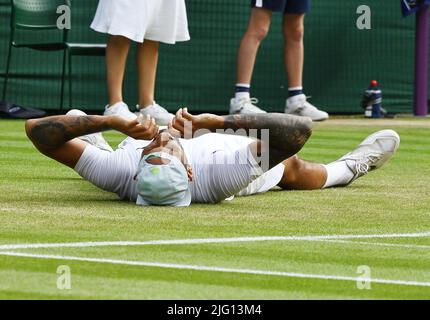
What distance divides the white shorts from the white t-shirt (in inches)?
207

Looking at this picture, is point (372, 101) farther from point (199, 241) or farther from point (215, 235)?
point (199, 241)

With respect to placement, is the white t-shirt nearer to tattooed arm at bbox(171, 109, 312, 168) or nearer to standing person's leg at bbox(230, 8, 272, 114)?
tattooed arm at bbox(171, 109, 312, 168)

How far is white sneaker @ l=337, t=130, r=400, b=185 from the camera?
9.40 metres

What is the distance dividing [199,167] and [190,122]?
324mm

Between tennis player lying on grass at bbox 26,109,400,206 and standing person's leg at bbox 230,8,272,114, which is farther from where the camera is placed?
standing person's leg at bbox 230,8,272,114

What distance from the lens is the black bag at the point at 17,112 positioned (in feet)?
52.6

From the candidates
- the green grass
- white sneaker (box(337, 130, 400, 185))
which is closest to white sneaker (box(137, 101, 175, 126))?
the green grass

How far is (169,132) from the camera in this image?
7.74 metres

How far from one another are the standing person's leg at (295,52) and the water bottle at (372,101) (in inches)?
82.9

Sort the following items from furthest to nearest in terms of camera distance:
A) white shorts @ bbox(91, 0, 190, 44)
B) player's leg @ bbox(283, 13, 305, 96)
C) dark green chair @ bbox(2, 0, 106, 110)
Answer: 1. dark green chair @ bbox(2, 0, 106, 110)
2. player's leg @ bbox(283, 13, 305, 96)
3. white shorts @ bbox(91, 0, 190, 44)

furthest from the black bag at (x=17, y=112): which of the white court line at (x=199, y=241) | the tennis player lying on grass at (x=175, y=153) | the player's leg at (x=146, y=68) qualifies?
the white court line at (x=199, y=241)

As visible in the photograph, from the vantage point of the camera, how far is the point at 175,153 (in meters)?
7.66

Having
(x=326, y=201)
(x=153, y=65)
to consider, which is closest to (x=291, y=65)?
(x=153, y=65)

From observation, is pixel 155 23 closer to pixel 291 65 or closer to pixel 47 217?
pixel 291 65
